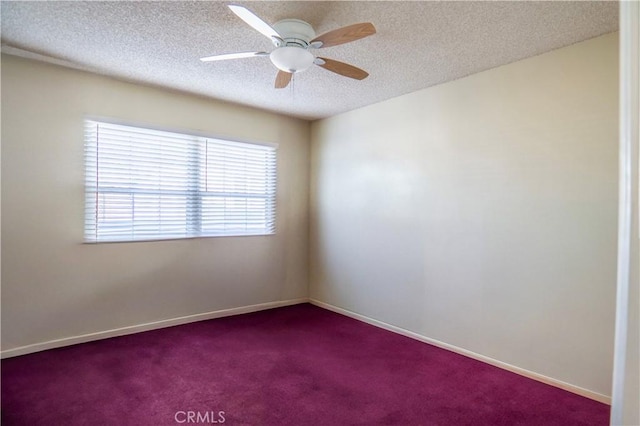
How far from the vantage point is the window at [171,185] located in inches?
134

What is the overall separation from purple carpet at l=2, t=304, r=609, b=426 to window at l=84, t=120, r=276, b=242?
113 cm

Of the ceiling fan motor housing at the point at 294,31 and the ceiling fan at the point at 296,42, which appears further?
the ceiling fan motor housing at the point at 294,31

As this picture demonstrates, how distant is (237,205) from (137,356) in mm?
1904

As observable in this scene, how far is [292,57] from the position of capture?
229 centimetres

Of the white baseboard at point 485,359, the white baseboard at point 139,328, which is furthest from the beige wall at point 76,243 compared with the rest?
the white baseboard at point 485,359

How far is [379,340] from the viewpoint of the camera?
353 centimetres

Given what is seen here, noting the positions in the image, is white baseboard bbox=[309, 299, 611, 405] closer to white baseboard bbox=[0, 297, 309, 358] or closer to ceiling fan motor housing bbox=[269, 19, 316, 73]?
white baseboard bbox=[0, 297, 309, 358]

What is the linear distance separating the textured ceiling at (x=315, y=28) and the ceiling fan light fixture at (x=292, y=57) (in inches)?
7.9

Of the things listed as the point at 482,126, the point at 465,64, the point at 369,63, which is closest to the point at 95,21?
the point at 369,63

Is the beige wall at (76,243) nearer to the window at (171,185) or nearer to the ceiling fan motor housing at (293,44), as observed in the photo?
the window at (171,185)

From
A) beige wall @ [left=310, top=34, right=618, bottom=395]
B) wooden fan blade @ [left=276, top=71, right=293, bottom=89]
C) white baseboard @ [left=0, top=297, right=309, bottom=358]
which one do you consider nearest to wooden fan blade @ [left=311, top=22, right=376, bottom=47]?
wooden fan blade @ [left=276, top=71, right=293, bottom=89]

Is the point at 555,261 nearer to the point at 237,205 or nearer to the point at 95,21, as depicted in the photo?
the point at 237,205

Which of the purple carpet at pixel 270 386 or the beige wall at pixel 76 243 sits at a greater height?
the beige wall at pixel 76 243

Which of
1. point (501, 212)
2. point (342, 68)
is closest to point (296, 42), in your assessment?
point (342, 68)
